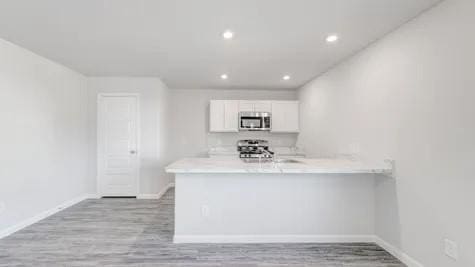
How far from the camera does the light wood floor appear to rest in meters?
2.57

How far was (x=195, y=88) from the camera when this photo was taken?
6.07 meters

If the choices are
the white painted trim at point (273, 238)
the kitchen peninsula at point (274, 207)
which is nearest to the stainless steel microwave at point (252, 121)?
the kitchen peninsula at point (274, 207)

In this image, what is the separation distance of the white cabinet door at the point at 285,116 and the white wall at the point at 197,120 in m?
0.47

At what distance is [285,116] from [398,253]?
3.64 metres

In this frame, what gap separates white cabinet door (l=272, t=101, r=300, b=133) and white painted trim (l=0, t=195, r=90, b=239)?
4.11 meters

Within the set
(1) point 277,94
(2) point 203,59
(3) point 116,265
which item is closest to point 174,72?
(2) point 203,59

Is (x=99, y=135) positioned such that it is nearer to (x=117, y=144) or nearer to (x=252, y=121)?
(x=117, y=144)

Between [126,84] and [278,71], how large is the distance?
9.59 feet

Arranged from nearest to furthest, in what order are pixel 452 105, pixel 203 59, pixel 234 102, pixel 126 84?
pixel 452 105, pixel 203 59, pixel 126 84, pixel 234 102

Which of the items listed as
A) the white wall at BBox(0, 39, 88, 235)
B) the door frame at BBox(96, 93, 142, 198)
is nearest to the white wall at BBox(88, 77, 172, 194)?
the door frame at BBox(96, 93, 142, 198)

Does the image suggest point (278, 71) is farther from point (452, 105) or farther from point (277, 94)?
point (452, 105)

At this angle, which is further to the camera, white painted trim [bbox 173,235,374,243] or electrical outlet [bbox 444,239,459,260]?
A: white painted trim [bbox 173,235,374,243]

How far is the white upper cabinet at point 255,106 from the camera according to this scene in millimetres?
5746

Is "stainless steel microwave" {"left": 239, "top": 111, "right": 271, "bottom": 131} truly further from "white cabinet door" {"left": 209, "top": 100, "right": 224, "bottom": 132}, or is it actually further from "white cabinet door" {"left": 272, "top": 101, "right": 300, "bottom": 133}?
"white cabinet door" {"left": 209, "top": 100, "right": 224, "bottom": 132}
